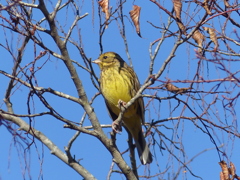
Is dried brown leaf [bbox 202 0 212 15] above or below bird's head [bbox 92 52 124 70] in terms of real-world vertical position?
below

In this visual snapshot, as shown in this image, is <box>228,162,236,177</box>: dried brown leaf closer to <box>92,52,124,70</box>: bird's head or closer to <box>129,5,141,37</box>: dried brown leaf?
<box>129,5,141,37</box>: dried brown leaf

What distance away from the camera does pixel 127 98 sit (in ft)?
17.9

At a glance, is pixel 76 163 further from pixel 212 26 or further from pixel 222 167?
pixel 212 26

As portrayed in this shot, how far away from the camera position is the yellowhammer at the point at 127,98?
543cm

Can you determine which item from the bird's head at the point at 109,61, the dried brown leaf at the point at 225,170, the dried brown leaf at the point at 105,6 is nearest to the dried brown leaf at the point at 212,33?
the dried brown leaf at the point at 105,6

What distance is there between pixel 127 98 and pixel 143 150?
63 cm

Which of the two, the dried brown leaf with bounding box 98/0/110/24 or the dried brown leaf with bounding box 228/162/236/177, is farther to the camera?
the dried brown leaf with bounding box 98/0/110/24

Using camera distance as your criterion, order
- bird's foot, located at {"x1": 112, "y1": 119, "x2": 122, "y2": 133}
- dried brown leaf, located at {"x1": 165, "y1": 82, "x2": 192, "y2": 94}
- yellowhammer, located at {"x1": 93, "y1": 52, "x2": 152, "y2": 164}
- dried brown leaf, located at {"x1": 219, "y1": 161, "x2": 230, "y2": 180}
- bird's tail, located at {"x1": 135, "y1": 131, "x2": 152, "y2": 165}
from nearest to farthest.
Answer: dried brown leaf, located at {"x1": 165, "y1": 82, "x2": 192, "y2": 94}
dried brown leaf, located at {"x1": 219, "y1": 161, "x2": 230, "y2": 180}
bird's foot, located at {"x1": 112, "y1": 119, "x2": 122, "y2": 133}
bird's tail, located at {"x1": 135, "y1": 131, "x2": 152, "y2": 165}
yellowhammer, located at {"x1": 93, "y1": 52, "x2": 152, "y2": 164}

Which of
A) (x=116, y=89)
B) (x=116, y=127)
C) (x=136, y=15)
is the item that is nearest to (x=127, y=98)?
(x=116, y=89)

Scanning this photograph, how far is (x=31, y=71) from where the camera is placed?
317 cm

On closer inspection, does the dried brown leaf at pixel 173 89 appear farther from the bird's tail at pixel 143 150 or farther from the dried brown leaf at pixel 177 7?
the bird's tail at pixel 143 150

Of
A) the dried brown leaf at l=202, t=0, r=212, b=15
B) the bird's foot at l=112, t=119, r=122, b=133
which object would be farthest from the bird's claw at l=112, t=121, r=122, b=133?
the dried brown leaf at l=202, t=0, r=212, b=15

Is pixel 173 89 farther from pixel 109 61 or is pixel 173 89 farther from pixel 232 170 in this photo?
pixel 109 61

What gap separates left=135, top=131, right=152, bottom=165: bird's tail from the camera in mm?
5305
